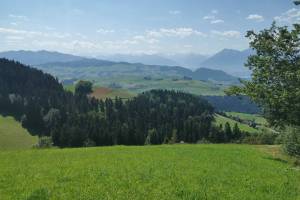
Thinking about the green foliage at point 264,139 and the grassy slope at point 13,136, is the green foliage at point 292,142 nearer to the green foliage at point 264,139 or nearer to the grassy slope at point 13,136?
the green foliage at point 264,139

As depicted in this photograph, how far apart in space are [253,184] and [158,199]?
7378 millimetres

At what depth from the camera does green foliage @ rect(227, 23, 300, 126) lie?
35.2 metres

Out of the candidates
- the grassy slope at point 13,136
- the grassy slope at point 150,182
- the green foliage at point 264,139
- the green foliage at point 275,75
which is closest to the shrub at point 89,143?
the grassy slope at point 13,136

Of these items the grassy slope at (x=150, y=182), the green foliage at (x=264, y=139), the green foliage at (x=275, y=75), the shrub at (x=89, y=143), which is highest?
the green foliage at (x=275, y=75)

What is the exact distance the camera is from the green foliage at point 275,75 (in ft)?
115

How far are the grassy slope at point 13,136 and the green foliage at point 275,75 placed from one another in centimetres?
11642

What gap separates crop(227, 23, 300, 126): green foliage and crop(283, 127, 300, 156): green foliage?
1.90 meters

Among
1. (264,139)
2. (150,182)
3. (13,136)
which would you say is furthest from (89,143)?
(150,182)

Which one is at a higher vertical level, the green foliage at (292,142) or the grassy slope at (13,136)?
the green foliage at (292,142)

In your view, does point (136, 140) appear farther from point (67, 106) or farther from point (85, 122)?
point (67, 106)

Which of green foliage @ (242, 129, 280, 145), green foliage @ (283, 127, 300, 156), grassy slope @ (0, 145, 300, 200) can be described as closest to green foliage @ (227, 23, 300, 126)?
green foliage @ (283, 127, 300, 156)

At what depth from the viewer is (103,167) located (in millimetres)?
26750

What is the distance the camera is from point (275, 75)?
37.3 metres

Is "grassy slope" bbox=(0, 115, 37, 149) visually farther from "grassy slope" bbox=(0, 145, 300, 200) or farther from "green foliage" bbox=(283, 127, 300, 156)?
"grassy slope" bbox=(0, 145, 300, 200)
